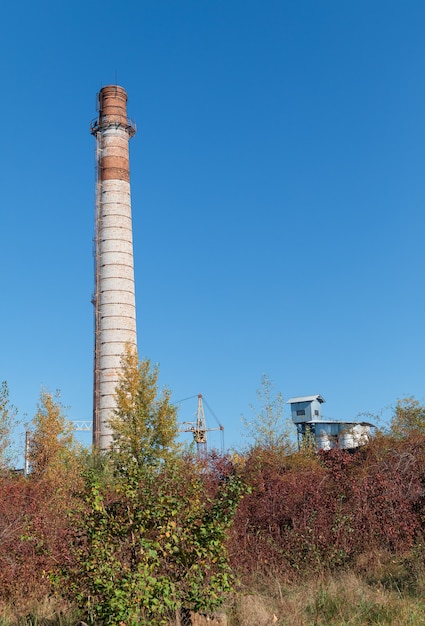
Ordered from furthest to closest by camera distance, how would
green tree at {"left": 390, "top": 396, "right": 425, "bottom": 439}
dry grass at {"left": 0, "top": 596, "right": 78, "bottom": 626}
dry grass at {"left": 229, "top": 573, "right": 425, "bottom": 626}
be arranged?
green tree at {"left": 390, "top": 396, "right": 425, "bottom": 439}
dry grass at {"left": 0, "top": 596, "right": 78, "bottom": 626}
dry grass at {"left": 229, "top": 573, "right": 425, "bottom": 626}

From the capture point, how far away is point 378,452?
1638 cm

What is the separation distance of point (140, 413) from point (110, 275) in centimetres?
922

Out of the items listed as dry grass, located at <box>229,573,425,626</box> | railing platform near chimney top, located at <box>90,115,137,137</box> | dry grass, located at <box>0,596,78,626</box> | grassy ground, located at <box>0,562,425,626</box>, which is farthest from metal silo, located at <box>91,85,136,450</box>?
dry grass, located at <box>229,573,425,626</box>

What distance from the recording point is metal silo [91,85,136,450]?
1528 inches

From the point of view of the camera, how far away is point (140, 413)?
35.1 metres

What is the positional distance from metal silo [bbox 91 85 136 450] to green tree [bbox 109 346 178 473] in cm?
85

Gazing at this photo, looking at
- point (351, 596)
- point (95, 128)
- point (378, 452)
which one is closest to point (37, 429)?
point (95, 128)

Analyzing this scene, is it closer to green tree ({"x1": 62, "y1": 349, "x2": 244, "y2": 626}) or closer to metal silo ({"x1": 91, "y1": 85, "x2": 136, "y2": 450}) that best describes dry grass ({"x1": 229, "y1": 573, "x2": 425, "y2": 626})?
green tree ({"x1": 62, "y1": 349, "x2": 244, "y2": 626})

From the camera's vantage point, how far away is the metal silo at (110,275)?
3881 cm

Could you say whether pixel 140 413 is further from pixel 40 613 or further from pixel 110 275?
pixel 40 613

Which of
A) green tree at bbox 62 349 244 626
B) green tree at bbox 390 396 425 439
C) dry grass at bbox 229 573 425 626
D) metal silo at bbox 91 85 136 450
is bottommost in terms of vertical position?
dry grass at bbox 229 573 425 626

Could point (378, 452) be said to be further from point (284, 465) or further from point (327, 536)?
point (327, 536)

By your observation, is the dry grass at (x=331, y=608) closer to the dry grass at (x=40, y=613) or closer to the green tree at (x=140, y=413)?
the dry grass at (x=40, y=613)

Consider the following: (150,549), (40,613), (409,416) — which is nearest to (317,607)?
(150,549)
